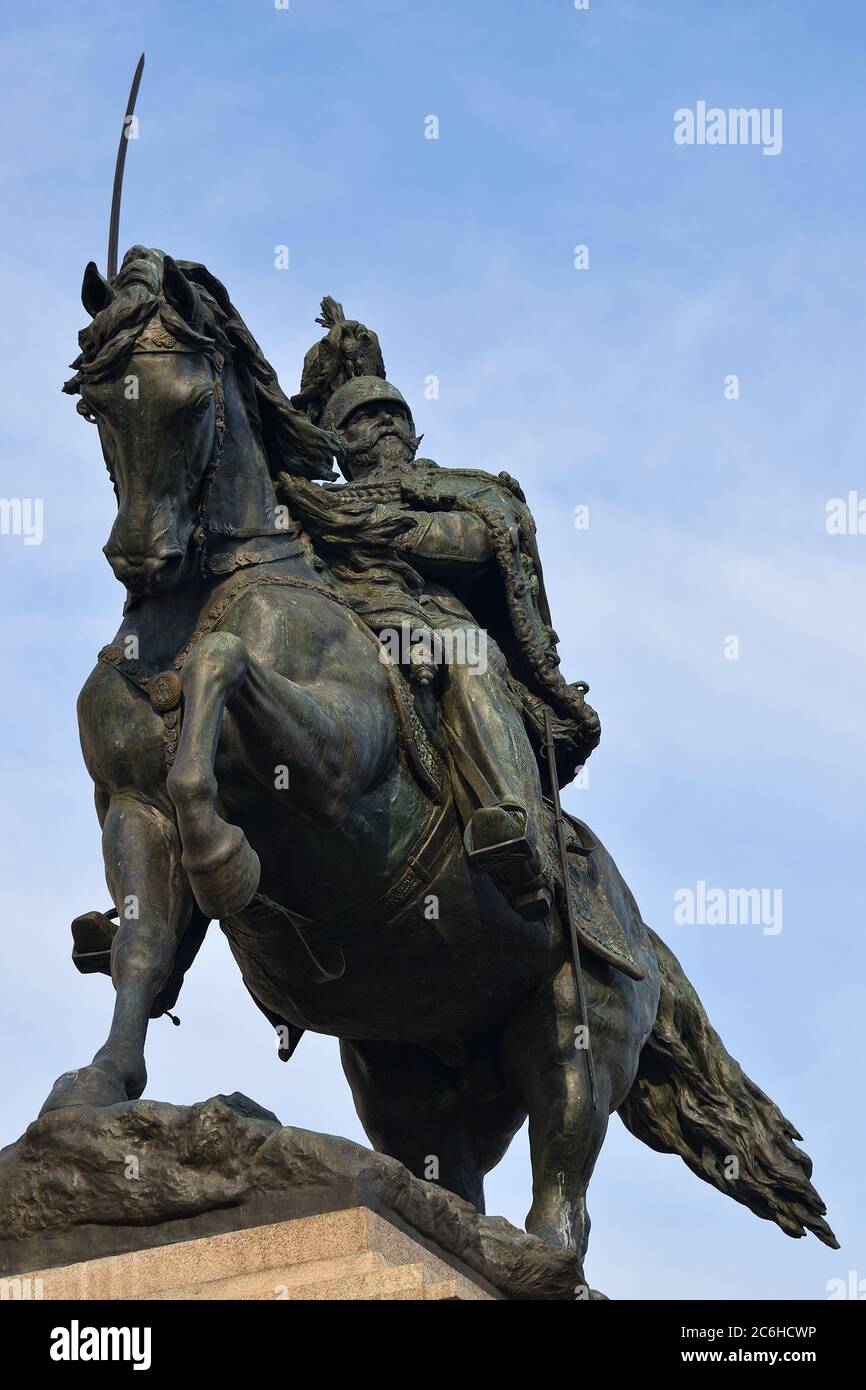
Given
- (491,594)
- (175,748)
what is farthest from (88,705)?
(491,594)

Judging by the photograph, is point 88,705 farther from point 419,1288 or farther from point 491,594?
point 419,1288

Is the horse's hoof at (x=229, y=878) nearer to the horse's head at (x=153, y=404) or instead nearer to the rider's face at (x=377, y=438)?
the horse's head at (x=153, y=404)

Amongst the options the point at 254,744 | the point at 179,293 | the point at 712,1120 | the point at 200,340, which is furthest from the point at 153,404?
the point at 712,1120

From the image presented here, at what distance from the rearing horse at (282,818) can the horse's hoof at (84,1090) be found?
0.04 ft

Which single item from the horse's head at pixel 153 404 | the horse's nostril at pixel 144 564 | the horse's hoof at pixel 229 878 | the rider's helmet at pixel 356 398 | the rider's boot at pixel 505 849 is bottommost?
the horse's hoof at pixel 229 878

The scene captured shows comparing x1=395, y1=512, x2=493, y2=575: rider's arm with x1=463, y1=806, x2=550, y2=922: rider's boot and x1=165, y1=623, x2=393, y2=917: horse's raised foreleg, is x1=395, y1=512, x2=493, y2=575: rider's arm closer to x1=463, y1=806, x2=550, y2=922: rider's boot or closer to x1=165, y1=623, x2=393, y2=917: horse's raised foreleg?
x1=165, y1=623, x2=393, y2=917: horse's raised foreleg

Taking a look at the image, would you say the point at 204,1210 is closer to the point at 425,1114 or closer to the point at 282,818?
the point at 282,818

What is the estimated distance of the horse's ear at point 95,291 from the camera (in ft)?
34.3

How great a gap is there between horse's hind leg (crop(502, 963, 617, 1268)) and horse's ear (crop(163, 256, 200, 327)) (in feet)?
10.5

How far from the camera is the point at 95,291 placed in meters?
10.5

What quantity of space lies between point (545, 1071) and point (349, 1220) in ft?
9.68

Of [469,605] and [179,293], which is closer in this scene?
[179,293]

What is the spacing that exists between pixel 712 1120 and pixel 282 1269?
4.39 metres

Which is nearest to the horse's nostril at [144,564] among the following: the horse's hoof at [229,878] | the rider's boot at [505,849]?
the horse's hoof at [229,878]
